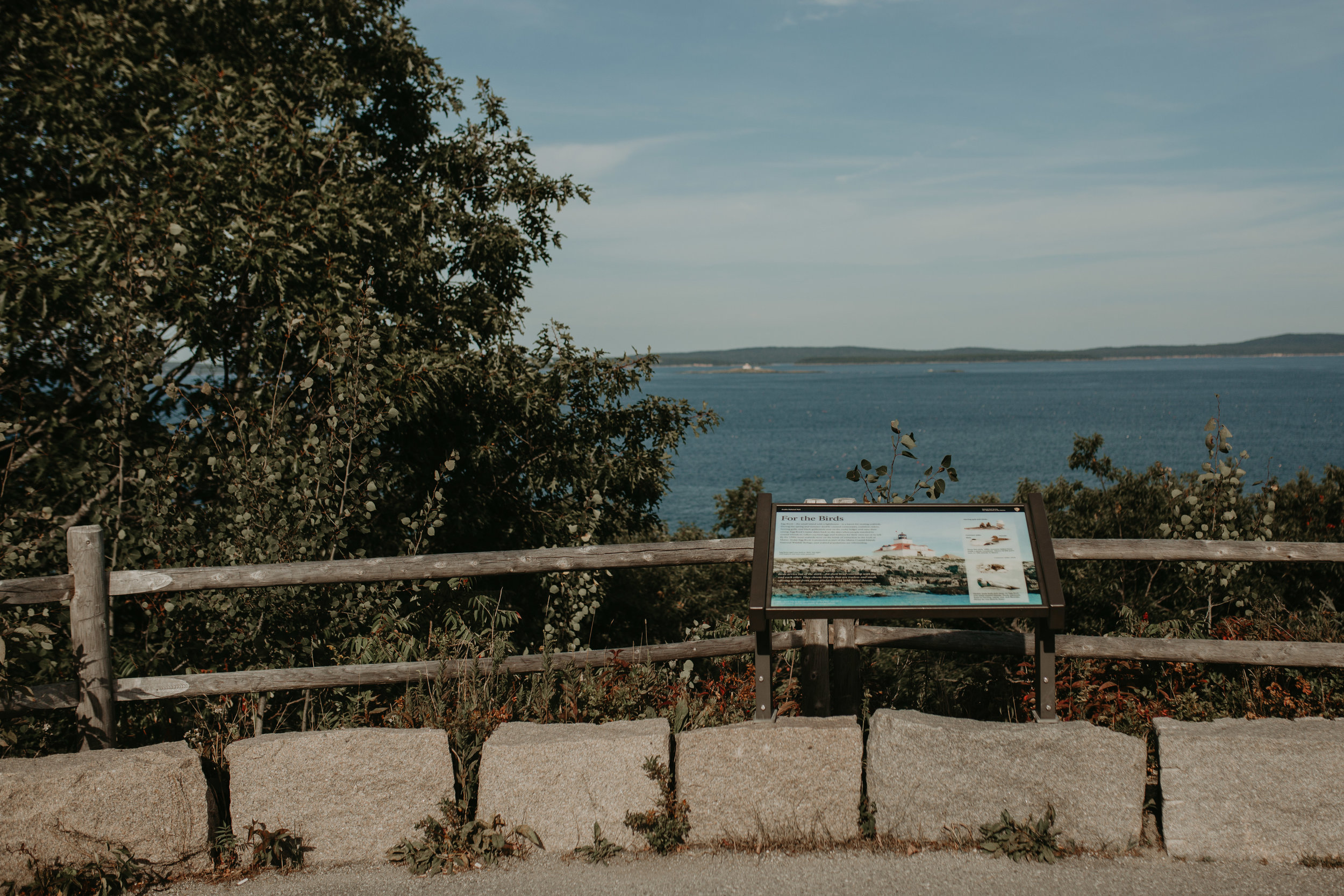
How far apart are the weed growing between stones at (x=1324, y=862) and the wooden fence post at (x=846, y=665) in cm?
197

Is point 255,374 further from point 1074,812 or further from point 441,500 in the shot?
point 1074,812

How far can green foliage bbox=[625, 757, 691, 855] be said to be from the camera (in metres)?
3.92

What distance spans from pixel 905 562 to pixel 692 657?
1312 millimetres

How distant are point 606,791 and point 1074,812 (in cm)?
202

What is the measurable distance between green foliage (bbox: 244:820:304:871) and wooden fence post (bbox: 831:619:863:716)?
2633mm

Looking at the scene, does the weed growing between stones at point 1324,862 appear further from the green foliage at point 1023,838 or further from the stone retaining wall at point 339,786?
the stone retaining wall at point 339,786

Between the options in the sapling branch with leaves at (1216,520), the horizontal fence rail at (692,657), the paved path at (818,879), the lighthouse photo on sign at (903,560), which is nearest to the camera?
the paved path at (818,879)

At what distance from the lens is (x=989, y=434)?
73625 mm

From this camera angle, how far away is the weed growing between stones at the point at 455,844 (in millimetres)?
3855

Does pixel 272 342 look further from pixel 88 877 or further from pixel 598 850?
pixel 598 850

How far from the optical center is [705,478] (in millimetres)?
46344

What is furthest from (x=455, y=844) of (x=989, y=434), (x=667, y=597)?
(x=989, y=434)

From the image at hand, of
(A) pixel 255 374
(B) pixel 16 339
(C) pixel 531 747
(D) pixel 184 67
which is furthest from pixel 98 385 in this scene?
(C) pixel 531 747

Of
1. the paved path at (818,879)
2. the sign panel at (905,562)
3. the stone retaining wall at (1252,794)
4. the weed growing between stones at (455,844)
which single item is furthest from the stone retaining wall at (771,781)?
the stone retaining wall at (1252,794)
